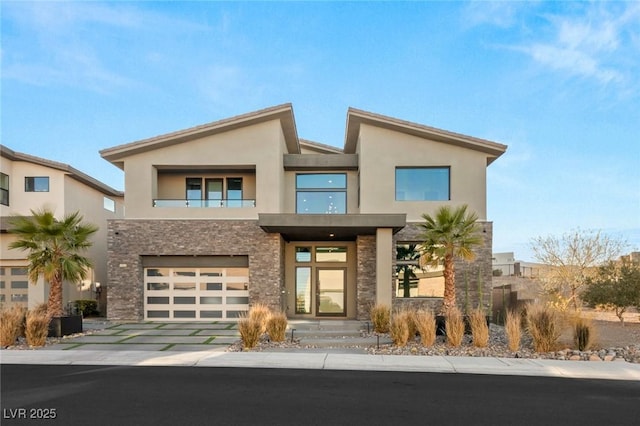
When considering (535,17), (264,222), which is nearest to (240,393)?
(264,222)

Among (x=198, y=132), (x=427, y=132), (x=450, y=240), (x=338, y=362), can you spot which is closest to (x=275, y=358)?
(x=338, y=362)

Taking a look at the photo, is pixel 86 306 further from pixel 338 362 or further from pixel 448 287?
pixel 448 287

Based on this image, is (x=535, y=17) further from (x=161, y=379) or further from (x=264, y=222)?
(x=161, y=379)

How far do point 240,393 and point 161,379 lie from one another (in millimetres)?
2100

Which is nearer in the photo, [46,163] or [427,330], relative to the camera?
[427,330]

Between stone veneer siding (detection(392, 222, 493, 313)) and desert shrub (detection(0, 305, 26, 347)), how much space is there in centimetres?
1338

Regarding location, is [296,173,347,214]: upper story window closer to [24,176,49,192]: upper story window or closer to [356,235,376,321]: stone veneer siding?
[356,235,376,321]: stone veneer siding

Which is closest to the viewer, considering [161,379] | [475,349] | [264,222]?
[161,379]

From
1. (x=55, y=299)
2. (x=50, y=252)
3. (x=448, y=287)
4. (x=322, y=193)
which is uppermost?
(x=322, y=193)

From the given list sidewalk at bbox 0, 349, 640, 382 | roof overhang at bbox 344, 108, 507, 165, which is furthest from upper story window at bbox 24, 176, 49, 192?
roof overhang at bbox 344, 108, 507, 165

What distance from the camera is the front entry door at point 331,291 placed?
691 inches

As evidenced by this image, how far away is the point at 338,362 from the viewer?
31.0ft

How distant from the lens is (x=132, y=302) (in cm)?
1639

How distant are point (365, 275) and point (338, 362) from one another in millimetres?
7392
